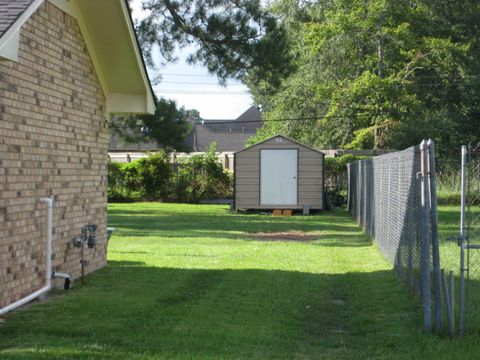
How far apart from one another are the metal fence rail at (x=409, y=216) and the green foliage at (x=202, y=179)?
1511 centimetres

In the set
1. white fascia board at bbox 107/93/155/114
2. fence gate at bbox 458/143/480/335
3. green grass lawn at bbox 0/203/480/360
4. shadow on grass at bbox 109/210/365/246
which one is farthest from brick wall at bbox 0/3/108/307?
shadow on grass at bbox 109/210/365/246

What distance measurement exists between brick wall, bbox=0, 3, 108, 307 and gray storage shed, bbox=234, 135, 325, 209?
14973mm

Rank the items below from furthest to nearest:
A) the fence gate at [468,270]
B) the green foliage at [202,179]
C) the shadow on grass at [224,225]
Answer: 1. the green foliage at [202,179]
2. the shadow on grass at [224,225]
3. the fence gate at [468,270]

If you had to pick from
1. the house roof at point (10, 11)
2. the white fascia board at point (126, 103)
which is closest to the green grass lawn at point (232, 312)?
the white fascia board at point (126, 103)

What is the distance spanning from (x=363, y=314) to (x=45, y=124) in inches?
162

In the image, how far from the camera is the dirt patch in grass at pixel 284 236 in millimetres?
16984

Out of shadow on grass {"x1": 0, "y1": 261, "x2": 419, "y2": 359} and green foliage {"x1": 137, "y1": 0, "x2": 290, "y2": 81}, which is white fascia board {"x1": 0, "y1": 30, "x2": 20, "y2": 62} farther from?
green foliage {"x1": 137, "y1": 0, "x2": 290, "y2": 81}

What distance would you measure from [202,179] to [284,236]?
14.9m

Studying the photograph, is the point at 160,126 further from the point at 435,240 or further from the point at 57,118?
the point at 435,240

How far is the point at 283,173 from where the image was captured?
85.4 ft

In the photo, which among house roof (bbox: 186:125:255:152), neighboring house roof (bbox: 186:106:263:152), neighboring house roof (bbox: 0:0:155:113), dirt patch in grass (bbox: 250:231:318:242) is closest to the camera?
neighboring house roof (bbox: 0:0:155:113)

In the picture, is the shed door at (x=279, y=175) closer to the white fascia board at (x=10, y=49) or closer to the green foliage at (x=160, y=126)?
the green foliage at (x=160, y=126)

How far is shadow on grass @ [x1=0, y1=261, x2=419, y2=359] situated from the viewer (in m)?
6.30

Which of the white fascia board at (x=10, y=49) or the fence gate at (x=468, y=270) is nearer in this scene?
the white fascia board at (x=10, y=49)
